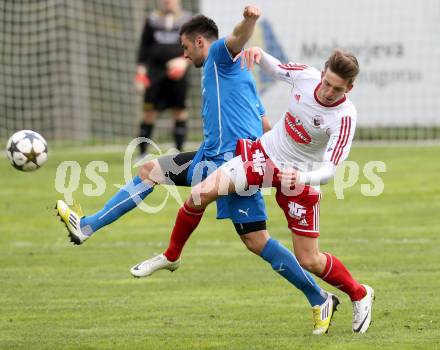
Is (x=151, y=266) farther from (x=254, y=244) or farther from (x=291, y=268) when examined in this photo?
(x=291, y=268)

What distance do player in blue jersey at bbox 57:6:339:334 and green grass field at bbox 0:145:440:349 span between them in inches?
16.2

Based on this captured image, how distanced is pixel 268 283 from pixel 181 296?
873 millimetres

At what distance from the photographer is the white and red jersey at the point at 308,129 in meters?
7.28

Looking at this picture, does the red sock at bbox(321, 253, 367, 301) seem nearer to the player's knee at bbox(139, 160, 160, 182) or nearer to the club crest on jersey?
the club crest on jersey

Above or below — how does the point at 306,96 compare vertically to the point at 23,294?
above

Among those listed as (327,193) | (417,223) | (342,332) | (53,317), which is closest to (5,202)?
(327,193)

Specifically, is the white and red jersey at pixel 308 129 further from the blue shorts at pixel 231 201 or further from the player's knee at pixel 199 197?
the player's knee at pixel 199 197

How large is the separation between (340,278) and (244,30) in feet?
5.91

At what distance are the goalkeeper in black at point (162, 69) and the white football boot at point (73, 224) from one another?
901cm

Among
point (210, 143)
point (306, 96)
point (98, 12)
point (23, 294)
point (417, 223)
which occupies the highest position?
point (306, 96)

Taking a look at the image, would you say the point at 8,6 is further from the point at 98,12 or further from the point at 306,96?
the point at 306,96

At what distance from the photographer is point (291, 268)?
791cm

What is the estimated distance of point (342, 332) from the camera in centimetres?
791

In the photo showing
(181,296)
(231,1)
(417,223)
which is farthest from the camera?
A: (231,1)
